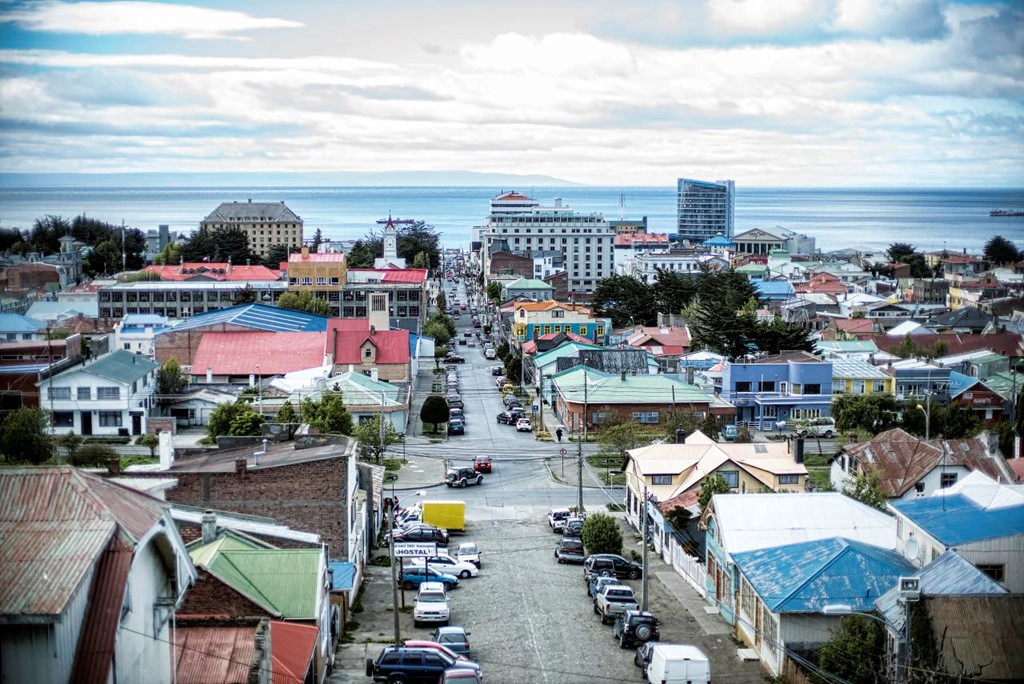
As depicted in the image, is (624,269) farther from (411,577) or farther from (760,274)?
(411,577)

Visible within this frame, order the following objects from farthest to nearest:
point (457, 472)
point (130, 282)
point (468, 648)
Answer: point (130, 282) → point (457, 472) → point (468, 648)

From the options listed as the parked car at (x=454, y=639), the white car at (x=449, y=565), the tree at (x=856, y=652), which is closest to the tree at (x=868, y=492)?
the white car at (x=449, y=565)

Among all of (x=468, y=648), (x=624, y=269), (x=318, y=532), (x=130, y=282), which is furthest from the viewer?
(x=624, y=269)

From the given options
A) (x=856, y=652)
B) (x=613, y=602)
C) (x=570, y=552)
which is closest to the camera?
(x=856, y=652)

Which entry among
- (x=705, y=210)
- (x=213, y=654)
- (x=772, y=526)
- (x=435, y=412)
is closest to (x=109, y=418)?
(x=435, y=412)

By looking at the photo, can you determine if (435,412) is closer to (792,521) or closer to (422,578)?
(422,578)

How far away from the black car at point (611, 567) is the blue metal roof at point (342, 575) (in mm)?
4797

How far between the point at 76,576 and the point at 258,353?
133 feet

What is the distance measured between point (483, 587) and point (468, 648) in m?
4.66

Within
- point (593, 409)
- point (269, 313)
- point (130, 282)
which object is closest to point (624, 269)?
point (130, 282)

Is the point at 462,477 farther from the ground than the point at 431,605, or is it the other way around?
the point at 431,605

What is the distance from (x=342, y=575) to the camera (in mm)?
21328

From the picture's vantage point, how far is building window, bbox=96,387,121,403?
4012 cm

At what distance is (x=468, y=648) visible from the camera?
1919 cm
